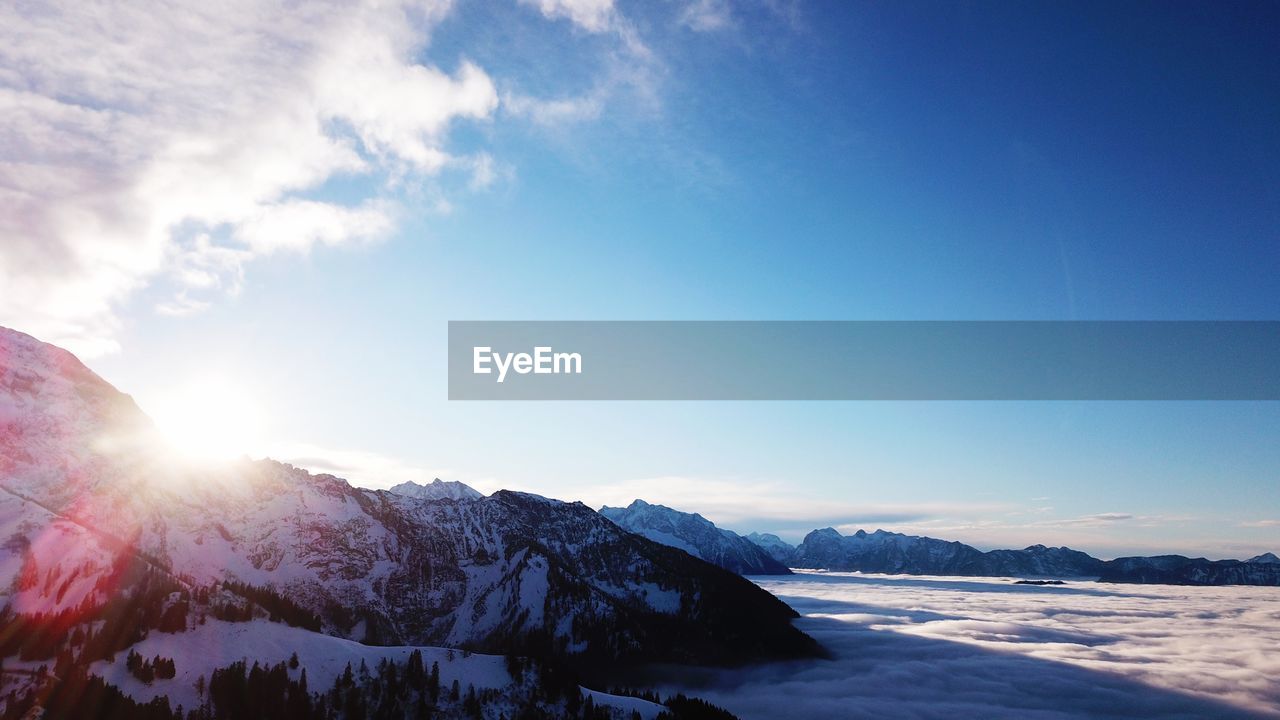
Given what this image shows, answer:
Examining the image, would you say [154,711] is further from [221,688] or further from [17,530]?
[17,530]

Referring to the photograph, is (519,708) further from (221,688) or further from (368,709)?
(221,688)

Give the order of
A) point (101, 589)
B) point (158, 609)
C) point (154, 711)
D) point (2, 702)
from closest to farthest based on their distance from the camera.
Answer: point (2, 702), point (154, 711), point (158, 609), point (101, 589)

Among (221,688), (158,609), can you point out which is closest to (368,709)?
(221,688)

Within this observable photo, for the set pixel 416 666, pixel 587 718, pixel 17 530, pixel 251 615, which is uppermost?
pixel 17 530

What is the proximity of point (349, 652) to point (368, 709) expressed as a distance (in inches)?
1062

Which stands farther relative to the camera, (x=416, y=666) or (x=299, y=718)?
(x=416, y=666)

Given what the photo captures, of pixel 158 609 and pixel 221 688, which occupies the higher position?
pixel 158 609

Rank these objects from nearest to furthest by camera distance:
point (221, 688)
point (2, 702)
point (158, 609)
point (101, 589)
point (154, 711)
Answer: point (2, 702) < point (154, 711) < point (221, 688) < point (158, 609) < point (101, 589)

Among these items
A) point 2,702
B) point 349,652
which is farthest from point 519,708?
point 2,702

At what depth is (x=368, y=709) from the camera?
584 feet

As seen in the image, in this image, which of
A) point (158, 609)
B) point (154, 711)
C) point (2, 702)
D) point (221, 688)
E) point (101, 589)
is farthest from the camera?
point (101, 589)

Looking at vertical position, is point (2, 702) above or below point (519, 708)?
above

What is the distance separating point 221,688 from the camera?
16325 cm

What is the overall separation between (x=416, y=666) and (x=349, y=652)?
871 inches
